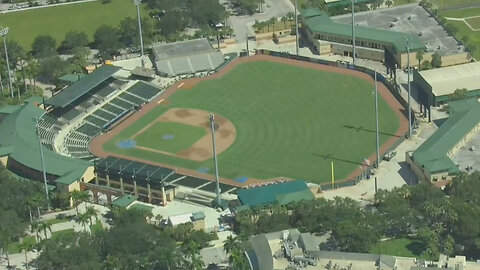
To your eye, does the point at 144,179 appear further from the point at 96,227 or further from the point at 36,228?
the point at 36,228

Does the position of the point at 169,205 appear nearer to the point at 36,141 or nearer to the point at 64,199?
the point at 64,199

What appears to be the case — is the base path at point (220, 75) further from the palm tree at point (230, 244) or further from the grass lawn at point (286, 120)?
the palm tree at point (230, 244)

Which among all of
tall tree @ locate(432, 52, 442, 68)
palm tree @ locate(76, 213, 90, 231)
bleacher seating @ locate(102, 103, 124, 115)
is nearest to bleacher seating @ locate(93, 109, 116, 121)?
bleacher seating @ locate(102, 103, 124, 115)

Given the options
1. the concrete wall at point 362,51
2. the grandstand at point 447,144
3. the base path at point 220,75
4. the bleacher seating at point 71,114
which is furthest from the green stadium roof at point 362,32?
the bleacher seating at point 71,114

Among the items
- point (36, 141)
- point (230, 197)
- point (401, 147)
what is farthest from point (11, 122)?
point (401, 147)

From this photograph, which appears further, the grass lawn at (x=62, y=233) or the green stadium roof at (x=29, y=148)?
the green stadium roof at (x=29, y=148)

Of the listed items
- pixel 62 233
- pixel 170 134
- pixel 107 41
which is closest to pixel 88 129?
pixel 170 134

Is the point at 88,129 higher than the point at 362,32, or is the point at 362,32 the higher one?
the point at 362,32
